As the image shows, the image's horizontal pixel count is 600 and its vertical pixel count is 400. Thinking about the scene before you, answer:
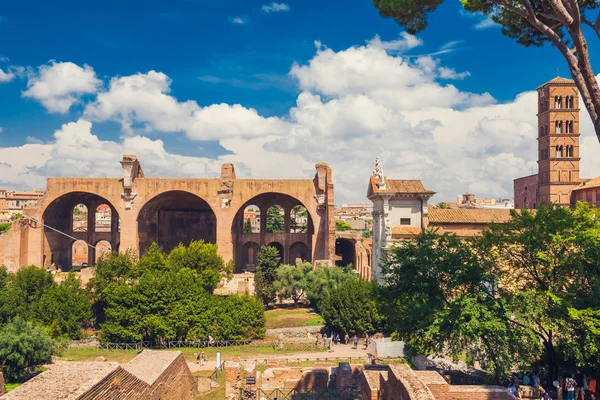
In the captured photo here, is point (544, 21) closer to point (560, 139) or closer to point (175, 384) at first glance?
point (175, 384)

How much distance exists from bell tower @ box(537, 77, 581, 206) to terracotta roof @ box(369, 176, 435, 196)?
53.0 feet

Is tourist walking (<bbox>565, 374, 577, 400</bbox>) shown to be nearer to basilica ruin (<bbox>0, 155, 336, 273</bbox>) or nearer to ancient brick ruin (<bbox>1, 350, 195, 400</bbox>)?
ancient brick ruin (<bbox>1, 350, 195, 400</bbox>)

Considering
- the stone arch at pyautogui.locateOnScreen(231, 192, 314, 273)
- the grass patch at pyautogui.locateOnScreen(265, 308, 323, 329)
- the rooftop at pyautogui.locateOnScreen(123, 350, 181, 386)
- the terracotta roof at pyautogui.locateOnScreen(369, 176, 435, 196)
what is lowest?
the grass patch at pyautogui.locateOnScreen(265, 308, 323, 329)

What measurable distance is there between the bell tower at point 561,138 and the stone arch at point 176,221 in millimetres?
26204

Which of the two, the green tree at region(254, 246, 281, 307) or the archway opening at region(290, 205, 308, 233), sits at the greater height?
the archway opening at region(290, 205, 308, 233)

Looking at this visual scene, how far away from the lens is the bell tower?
3850 centimetres

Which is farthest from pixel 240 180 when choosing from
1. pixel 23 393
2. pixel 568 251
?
pixel 23 393

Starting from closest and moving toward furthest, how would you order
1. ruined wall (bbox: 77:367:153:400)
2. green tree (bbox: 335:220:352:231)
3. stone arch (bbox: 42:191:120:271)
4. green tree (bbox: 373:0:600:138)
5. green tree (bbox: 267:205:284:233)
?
ruined wall (bbox: 77:367:153:400)
green tree (bbox: 373:0:600:138)
stone arch (bbox: 42:191:120:271)
green tree (bbox: 335:220:352:231)
green tree (bbox: 267:205:284:233)

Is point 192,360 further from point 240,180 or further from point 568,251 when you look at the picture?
point 240,180

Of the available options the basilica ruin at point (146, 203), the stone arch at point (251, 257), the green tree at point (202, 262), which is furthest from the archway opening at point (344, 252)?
the green tree at point (202, 262)

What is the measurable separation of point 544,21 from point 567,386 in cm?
853

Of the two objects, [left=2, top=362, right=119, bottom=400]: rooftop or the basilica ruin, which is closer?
[left=2, top=362, right=119, bottom=400]: rooftop

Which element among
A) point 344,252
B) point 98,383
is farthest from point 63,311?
point 344,252

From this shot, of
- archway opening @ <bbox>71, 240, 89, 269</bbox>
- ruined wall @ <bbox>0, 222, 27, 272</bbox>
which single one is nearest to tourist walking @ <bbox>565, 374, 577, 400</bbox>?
ruined wall @ <bbox>0, 222, 27, 272</bbox>
